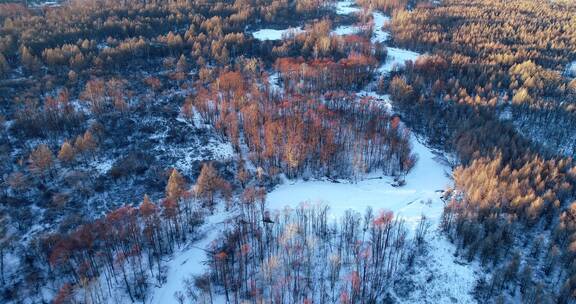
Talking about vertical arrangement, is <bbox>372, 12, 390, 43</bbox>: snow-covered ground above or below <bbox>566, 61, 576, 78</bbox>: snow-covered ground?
above

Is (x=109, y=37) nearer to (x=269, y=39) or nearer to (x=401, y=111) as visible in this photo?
(x=269, y=39)

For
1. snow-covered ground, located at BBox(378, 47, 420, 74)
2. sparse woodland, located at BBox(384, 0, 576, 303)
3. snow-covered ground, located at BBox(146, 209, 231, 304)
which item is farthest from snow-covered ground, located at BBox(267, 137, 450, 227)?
snow-covered ground, located at BBox(378, 47, 420, 74)

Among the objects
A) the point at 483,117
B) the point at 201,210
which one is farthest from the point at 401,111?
the point at 201,210

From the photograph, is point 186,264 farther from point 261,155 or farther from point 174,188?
point 261,155

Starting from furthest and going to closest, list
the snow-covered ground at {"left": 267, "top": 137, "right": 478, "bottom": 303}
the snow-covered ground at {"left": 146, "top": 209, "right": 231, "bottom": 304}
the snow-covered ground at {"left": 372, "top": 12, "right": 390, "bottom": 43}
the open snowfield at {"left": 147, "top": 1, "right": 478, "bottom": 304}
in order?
1. the snow-covered ground at {"left": 372, "top": 12, "right": 390, "bottom": 43}
2. the snow-covered ground at {"left": 146, "top": 209, "right": 231, "bottom": 304}
3. the open snowfield at {"left": 147, "top": 1, "right": 478, "bottom": 304}
4. the snow-covered ground at {"left": 267, "top": 137, "right": 478, "bottom": 303}

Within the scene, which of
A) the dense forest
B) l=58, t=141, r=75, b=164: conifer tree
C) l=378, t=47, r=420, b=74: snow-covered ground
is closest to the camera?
the dense forest

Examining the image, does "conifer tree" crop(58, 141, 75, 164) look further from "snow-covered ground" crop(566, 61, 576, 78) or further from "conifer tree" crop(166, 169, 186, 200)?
"snow-covered ground" crop(566, 61, 576, 78)

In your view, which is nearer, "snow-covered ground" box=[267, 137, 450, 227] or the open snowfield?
the open snowfield

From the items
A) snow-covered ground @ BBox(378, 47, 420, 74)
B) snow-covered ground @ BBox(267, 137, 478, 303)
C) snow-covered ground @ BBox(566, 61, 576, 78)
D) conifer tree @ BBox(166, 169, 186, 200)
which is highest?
snow-covered ground @ BBox(378, 47, 420, 74)
